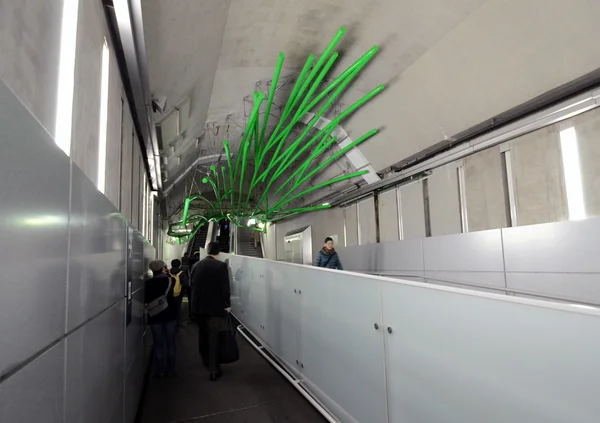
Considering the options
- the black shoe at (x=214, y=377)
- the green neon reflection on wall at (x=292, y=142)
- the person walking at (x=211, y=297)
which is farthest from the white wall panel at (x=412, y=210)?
the black shoe at (x=214, y=377)

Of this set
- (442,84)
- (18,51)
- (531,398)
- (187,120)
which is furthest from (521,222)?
(187,120)

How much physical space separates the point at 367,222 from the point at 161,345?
5.12m

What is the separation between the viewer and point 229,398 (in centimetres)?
320

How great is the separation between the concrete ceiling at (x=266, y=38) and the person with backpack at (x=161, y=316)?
2.37 metres

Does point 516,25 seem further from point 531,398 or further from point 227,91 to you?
point 227,91

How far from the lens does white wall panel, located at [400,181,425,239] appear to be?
235 inches

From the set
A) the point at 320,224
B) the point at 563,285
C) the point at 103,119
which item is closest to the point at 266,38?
the point at 103,119

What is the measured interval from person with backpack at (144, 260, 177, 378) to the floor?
188 mm

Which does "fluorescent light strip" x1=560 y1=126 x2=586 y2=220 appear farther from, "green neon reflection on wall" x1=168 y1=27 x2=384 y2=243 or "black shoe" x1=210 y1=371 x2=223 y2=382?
"black shoe" x1=210 y1=371 x2=223 y2=382

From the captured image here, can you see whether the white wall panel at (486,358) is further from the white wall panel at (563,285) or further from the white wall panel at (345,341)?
the white wall panel at (563,285)

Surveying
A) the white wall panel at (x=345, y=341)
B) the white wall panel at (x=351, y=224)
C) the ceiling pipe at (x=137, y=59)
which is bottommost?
the white wall panel at (x=345, y=341)

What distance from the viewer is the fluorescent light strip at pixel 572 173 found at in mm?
3486

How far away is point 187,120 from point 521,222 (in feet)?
17.4

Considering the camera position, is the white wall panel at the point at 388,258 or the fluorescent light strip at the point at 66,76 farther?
the white wall panel at the point at 388,258
